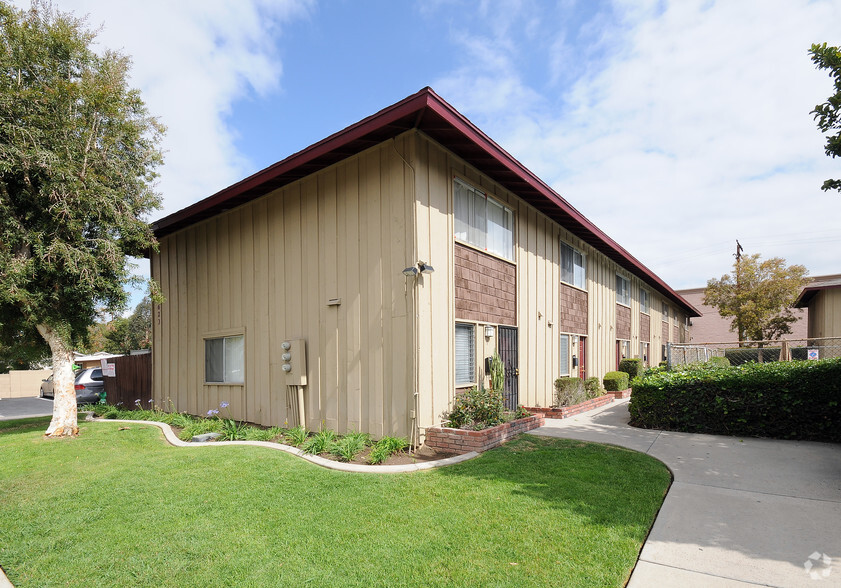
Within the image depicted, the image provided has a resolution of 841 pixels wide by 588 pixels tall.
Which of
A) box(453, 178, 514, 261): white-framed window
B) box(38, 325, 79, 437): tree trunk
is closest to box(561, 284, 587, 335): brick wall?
box(453, 178, 514, 261): white-framed window

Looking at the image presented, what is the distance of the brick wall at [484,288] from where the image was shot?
324 inches

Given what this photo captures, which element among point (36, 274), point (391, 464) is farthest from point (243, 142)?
point (391, 464)

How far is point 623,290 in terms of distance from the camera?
18.8 m

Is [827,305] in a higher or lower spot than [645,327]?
higher

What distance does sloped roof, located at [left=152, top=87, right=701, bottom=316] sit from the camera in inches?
269

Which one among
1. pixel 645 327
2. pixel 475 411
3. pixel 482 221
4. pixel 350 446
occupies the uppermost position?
pixel 482 221

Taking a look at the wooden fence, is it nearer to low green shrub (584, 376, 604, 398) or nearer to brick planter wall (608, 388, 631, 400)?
low green shrub (584, 376, 604, 398)

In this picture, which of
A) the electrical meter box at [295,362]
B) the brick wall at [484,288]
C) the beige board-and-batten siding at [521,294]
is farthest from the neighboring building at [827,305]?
the electrical meter box at [295,362]

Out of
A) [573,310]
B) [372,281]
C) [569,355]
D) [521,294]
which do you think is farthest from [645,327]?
[372,281]

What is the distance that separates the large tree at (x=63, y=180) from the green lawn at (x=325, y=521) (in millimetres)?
3073

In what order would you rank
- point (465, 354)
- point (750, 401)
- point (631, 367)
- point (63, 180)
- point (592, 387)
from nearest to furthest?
point (750, 401), point (63, 180), point (465, 354), point (592, 387), point (631, 367)

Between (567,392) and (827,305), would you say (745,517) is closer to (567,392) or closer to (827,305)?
(567,392)

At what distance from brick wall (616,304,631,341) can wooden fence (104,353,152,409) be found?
15.7m

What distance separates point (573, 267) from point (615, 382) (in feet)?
12.7
